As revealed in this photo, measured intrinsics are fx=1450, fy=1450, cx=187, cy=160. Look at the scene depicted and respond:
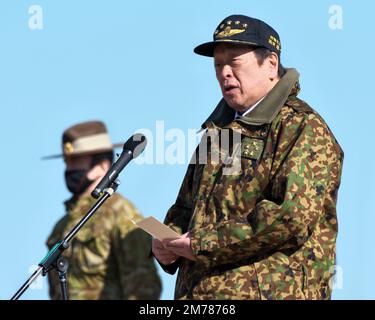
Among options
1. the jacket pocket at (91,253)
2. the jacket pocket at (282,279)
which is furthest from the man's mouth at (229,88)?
the jacket pocket at (91,253)

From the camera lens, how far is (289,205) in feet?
27.6

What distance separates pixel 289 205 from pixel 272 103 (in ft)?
2.55

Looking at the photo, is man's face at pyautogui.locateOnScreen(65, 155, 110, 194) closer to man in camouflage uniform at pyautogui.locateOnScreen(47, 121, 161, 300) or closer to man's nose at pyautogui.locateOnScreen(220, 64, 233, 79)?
man in camouflage uniform at pyautogui.locateOnScreen(47, 121, 161, 300)

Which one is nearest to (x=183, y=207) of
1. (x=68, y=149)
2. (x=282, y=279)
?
(x=282, y=279)

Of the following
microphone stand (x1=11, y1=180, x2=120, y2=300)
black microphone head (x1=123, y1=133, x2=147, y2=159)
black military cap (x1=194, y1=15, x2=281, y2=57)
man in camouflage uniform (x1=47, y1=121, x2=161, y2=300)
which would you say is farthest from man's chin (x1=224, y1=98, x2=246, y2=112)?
man in camouflage uniform (x1=47, y1=121, x2=161, y2=300)

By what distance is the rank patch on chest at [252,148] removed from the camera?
8727mm

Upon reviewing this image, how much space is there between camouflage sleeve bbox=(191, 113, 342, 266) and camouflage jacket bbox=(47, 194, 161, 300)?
2434mm

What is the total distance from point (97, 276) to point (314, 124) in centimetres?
304

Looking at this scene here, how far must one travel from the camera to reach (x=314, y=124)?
343 inches

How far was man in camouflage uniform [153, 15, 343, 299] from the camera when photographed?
8492mm

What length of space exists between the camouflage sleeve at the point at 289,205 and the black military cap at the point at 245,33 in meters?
0.59

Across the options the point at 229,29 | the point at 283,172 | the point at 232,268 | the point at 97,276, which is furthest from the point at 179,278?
the point at 97,276

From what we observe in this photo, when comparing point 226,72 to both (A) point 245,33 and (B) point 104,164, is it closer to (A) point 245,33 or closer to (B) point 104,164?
(A) point 245,33
